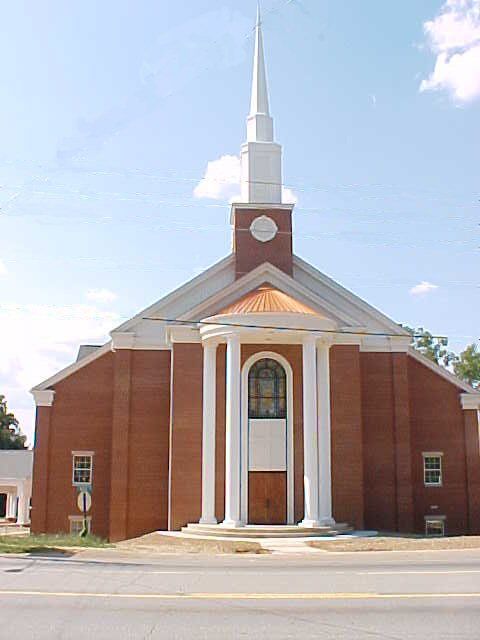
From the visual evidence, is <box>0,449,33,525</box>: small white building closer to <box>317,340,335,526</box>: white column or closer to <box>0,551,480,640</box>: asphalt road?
<box>317,340,335,526</box>: white column

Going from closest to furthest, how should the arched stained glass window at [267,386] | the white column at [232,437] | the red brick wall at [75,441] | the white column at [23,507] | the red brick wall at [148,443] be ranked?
1. the white column at [232,437]
2. the arched stained glass window at [267,386]
3. the red brick wall at [148,443]
4. the red brick wall at [75,441]
5. the white column at [23,507]

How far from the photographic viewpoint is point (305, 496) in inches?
1093

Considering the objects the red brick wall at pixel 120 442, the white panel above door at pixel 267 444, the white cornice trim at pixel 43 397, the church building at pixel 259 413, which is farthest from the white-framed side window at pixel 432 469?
the white cornice trim at pixel 43 397

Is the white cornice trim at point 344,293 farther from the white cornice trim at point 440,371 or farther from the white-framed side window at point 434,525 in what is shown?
the white-framed side window at point 434,525

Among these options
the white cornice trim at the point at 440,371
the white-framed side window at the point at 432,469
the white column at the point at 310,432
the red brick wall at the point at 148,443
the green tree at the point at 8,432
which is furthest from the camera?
the green tree at the point at 8,432

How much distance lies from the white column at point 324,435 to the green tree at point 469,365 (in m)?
46.6

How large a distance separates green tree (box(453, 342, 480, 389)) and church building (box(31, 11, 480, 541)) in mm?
40203

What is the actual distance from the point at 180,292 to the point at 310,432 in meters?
9.01

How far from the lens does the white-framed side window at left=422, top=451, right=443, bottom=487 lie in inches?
1324

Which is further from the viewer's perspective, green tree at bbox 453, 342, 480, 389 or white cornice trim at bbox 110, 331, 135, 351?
green tree at bbox 453, 342, 480, 389

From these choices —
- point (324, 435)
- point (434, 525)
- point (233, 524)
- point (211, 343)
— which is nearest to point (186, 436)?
point (211, 343)

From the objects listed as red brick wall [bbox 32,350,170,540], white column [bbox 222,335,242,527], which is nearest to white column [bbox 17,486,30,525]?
red brick wall [bbox 32,350,170,540]

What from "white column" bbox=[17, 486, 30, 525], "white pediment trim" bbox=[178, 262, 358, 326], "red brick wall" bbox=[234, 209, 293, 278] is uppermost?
"red brick wall" bbox=[234, 209, 293, 278]

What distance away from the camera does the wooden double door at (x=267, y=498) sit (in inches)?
1155
